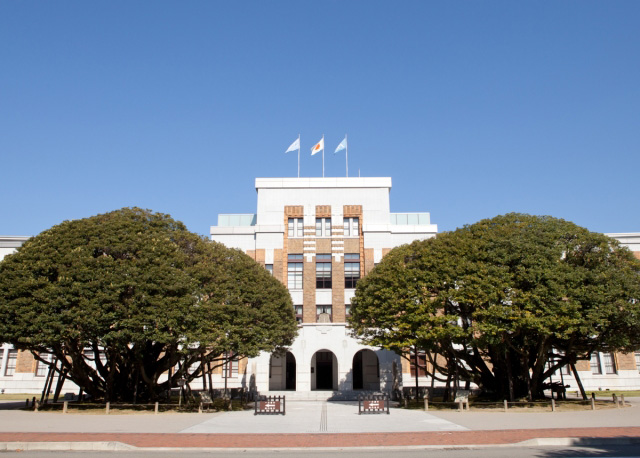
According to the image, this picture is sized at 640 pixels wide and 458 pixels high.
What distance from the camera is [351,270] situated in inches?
1716

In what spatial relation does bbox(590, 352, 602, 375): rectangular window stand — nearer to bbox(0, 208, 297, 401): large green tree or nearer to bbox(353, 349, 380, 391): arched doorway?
bbox(353, 349, 380, 391): arched doorway

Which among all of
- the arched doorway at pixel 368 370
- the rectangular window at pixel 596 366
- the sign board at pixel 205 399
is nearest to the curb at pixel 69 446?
the sign board at pixel 205 399

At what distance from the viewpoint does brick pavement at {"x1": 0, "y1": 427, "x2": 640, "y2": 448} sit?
48.6 ft

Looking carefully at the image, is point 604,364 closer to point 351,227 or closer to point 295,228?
point 351,227

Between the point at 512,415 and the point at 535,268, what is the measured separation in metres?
7.20

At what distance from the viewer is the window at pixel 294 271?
4344 centimetres

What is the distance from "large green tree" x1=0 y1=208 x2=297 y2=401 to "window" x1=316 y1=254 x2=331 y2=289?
1361 cm

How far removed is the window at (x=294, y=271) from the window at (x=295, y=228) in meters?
2.02

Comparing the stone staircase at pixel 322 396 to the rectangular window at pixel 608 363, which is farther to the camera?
the rectangular window at pixel 608 363

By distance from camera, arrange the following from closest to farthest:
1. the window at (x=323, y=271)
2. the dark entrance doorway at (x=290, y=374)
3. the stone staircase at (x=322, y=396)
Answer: the stone staircase at (x=322, y=396)
the dark entrance doorway at (x=290, y=374)
the window at (x=323, y=271)

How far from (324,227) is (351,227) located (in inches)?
96.3

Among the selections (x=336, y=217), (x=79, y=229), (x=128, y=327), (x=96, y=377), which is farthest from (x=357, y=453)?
(x=336, y=217)

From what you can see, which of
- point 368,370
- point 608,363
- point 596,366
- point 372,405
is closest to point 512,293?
point 372,405

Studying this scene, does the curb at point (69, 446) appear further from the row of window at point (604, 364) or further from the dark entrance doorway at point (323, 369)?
the row of window at point (604, 364)
